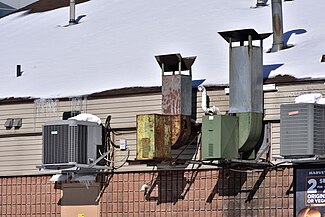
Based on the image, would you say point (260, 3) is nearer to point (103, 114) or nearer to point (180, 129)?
point (103, 114)

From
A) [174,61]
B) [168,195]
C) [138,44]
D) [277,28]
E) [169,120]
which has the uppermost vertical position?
[277,28]

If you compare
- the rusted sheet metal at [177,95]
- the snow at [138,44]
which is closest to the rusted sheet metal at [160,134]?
the rusted sheet metal at [177,95]

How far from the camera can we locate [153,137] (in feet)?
70.6

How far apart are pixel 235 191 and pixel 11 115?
5.74 metres

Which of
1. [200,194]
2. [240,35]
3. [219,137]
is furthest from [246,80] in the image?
[200,194]

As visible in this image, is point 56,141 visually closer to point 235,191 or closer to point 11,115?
point 11,115

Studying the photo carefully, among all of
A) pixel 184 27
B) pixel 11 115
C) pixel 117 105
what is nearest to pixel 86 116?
pixel 117 105

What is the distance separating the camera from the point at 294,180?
816 inches

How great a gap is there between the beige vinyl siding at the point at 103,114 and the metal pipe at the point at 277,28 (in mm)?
1737

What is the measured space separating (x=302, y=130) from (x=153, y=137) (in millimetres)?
2950

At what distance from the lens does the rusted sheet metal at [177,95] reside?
21.9 meters

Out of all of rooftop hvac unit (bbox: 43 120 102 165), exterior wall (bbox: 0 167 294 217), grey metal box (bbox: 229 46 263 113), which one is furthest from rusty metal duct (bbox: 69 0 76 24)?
grey metal box (bbox: 229 46 263 113)

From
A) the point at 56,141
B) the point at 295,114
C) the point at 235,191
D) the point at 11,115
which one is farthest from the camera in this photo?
the point at 11,115

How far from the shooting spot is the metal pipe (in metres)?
22.7
